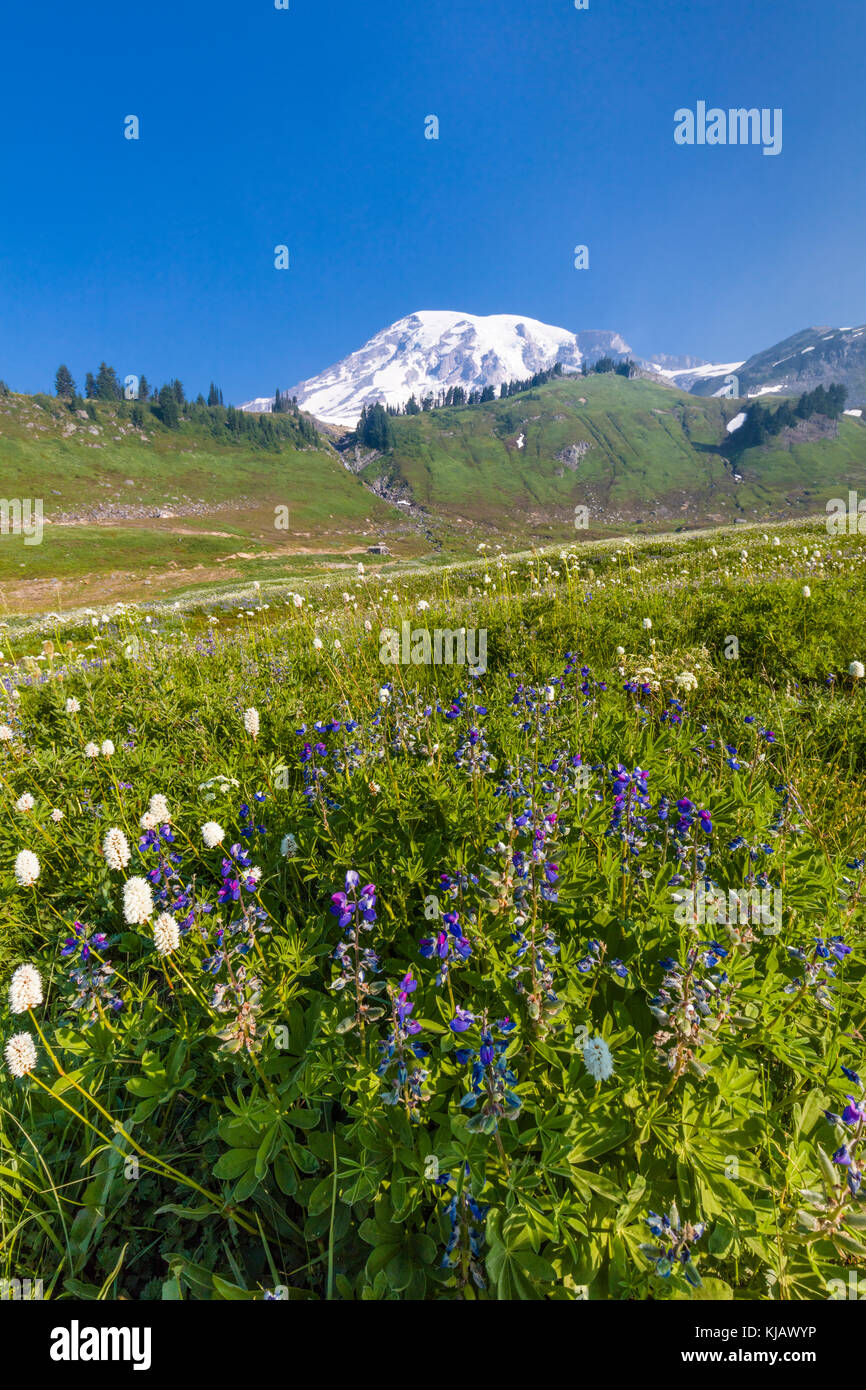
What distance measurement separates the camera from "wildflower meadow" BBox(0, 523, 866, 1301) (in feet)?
6.32

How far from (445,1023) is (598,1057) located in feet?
2.94

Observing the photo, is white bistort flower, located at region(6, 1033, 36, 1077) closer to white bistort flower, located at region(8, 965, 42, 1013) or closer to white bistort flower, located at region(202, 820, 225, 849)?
white bistort flower, located at region(8, 965, 42, 1013)

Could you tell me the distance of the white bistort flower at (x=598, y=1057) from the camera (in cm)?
184

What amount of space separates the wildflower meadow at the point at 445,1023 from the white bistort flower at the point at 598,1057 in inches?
0.4

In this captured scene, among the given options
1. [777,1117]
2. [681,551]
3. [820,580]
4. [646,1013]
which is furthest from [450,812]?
[681,551]

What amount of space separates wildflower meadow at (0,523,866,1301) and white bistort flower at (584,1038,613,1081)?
11 millimetres

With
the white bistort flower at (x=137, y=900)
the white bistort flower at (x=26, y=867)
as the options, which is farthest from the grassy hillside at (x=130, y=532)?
the white bistort flower at (x=137, y=900)

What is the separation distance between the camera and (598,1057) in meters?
1.87

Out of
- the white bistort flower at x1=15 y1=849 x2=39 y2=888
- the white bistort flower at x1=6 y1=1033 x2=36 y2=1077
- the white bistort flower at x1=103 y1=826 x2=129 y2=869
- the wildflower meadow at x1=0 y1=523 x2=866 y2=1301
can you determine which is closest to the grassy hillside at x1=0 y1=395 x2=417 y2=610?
the wildflower meadow at x1=0 y1=523 x2=866 y2=1301

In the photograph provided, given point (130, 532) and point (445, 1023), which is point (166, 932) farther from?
point (130, 532)

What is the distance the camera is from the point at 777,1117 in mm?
2135

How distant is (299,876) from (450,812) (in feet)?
3.96

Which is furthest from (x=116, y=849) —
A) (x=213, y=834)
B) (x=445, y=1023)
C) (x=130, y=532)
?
(x=130, y=532)
